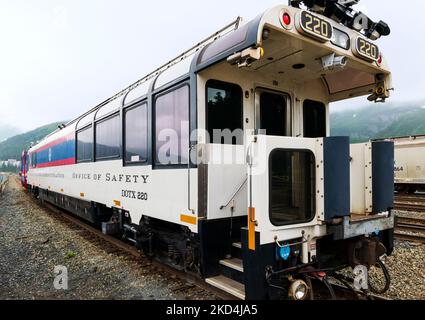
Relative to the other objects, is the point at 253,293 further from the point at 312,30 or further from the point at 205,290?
the point at 312,30

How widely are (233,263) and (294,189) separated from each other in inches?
45.8

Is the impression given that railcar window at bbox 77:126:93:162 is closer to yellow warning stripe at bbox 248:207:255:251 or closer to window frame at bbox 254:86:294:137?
window frame at bbox 254:86:294:137

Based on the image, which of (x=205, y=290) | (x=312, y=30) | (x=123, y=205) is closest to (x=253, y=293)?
(x=205, y=290)

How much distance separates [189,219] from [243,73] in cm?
209

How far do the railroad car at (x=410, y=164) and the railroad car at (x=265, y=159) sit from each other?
14.5m

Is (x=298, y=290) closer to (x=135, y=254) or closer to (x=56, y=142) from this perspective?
(x=135, y=254)

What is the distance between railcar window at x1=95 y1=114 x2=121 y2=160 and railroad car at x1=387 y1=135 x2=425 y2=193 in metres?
15.6

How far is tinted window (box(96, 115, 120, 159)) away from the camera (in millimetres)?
6383

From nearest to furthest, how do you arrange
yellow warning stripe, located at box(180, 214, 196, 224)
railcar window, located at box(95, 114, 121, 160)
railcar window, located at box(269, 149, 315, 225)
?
railcar window, located at box(269, 149, 315, 225), yellow warning stripe, located at box(180, 214, 196, 224), railcar window, located at box(95, 114, 121, 160)

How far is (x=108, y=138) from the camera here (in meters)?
6.84

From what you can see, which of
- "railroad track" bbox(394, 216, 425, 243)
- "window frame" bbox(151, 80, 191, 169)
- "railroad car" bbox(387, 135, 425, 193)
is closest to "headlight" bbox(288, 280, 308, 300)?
"window frame" bbox(151, 80, 191, 169)

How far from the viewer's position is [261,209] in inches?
131

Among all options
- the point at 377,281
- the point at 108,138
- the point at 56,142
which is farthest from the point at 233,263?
the point at 56,142

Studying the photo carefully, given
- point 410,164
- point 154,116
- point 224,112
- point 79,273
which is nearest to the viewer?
point 224,112
